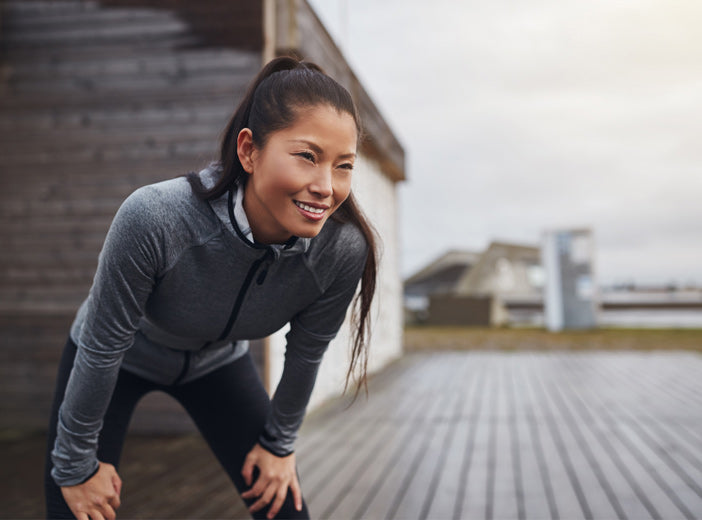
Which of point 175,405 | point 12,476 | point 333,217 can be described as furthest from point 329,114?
point 175,405

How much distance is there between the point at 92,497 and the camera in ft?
3.93

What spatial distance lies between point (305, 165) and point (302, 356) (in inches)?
20.7

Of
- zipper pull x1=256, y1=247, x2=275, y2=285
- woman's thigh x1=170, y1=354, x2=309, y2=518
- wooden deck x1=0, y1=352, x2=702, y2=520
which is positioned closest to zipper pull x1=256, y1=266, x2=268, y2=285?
zipper pull x1=256, y1=247, x2=275, y2=285

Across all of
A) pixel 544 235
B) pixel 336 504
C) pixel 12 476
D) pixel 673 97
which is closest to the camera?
pixel 336 504

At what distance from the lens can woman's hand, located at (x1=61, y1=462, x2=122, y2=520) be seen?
119cm

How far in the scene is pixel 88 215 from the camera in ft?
14.8

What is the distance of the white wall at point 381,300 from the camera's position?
542 cm

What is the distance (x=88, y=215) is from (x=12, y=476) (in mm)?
1903

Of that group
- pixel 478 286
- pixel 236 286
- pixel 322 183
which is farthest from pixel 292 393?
pixel 478 286

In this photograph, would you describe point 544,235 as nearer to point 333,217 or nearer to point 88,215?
point 88,215

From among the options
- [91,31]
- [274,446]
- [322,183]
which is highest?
[91,31]

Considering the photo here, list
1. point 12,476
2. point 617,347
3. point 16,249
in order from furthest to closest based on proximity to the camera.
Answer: point 617,347
point 16,249
point 12,476

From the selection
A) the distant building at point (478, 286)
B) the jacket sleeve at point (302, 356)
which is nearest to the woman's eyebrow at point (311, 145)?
the jacket sleeve at point (302, 356)

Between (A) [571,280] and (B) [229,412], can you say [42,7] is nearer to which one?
(B) [229,412]
